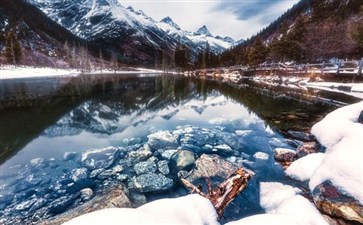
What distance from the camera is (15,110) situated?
50.0 feet

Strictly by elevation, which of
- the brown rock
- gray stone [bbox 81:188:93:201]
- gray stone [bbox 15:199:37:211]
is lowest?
gray stone [bbox 15:199:37:211]

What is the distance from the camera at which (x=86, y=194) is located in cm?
615

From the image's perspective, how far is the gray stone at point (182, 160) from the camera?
7391 millimetres

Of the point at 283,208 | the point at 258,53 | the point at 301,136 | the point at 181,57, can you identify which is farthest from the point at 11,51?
the point at 283,208

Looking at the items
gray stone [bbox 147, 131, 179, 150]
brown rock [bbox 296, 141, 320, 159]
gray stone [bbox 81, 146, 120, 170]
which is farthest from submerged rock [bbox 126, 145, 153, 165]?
brown rock [bbox 296, 141, 320, 159]

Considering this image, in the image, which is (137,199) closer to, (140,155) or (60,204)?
(60,204)

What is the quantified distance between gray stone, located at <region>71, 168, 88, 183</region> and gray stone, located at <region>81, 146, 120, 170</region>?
306 mm

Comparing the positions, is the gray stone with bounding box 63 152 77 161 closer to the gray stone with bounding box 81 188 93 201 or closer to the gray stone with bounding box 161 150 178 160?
the gray stone with bounding box 81 188 93 201

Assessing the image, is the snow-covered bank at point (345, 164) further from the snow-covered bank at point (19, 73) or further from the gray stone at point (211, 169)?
the snow-covered bank at point (19, 73)

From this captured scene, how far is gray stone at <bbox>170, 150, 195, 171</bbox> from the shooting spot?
739cm

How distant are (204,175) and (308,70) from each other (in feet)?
110

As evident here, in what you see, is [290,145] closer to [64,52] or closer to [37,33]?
[64,52]

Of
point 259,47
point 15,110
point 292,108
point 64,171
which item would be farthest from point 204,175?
point 259,47

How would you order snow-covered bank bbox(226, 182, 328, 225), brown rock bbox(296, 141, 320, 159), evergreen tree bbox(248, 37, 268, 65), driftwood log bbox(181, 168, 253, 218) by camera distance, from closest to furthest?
snow-covered bank bbox(226, 182, 328, 225), driftwood log bbox(181, 168, 253, 218), brown rock bbox(296, 141, 320, 159), evergreen tree bbox(248, 37, 268, 65)
